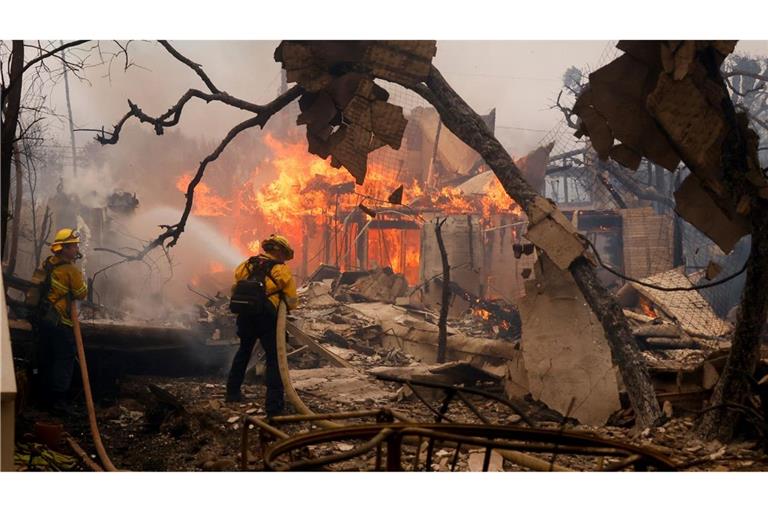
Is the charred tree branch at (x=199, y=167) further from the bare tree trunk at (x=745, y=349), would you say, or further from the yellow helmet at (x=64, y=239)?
the bare tree trunk at (x=745, y=349)

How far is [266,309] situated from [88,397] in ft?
4.64

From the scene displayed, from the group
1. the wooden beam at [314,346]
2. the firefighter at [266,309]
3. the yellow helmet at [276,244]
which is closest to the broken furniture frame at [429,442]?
the firefighter at [266,309]

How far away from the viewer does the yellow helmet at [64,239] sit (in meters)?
5.66

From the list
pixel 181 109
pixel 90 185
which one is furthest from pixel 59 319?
pixel 181 109

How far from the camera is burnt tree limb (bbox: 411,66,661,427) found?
5105 millimetres

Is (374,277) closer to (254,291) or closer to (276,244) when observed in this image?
(276,244)

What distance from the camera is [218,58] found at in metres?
5.73

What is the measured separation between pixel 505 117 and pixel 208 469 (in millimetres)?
3623

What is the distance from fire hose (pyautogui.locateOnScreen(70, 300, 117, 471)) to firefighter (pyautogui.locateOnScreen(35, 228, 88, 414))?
0.26ft

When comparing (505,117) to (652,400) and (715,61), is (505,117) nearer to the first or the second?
(715,61)

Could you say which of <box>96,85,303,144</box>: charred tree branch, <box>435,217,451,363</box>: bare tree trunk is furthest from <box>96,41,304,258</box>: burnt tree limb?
<box>435,217,451,363</box>: bare tree trunk

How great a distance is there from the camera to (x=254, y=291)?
5.83 meters

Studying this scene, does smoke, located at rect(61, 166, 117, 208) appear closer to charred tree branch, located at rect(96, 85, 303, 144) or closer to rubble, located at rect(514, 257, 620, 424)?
charred tree branch, located at rect(96, 85, 303, 144)
